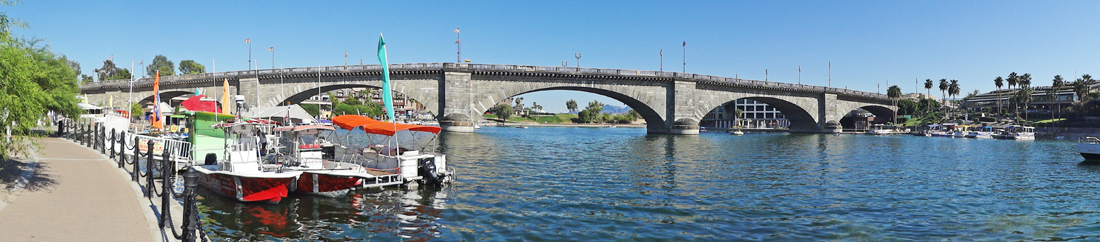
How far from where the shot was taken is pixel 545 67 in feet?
220

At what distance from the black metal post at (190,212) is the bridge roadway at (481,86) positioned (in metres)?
55.5

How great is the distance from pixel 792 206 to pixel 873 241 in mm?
4353

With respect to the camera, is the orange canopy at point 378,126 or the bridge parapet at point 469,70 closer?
the orange canopy at point 378,126

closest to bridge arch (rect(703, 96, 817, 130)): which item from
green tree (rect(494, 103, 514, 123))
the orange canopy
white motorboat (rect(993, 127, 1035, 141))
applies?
white motorboat (rect(993, 127, 1035, 141))

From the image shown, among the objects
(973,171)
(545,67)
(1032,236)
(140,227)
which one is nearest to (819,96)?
(545,67)

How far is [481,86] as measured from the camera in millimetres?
65750

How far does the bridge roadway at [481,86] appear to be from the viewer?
64625mm

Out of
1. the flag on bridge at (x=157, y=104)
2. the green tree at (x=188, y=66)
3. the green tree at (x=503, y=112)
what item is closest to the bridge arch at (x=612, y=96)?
the flag on bridge at (x=157, y=104)

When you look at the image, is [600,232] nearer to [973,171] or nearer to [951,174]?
[951,174]

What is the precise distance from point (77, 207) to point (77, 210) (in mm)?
369

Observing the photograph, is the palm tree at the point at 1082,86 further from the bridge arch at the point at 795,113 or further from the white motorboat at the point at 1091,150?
the white motorboat at the point at 1091,150

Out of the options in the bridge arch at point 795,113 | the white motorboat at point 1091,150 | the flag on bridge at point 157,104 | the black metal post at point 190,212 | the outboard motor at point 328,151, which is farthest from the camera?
the bridge arch at point 795,113

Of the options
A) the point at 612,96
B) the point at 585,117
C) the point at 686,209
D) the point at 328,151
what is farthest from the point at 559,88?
the point at 585,117

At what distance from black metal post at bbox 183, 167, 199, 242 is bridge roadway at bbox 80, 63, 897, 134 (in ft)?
182
